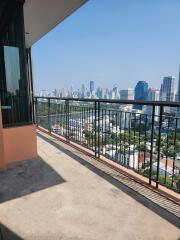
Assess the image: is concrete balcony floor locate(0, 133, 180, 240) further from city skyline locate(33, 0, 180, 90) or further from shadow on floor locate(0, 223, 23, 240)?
city skyline locate(33, 0, 180, 90)

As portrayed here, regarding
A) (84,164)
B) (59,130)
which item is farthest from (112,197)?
(59,130)

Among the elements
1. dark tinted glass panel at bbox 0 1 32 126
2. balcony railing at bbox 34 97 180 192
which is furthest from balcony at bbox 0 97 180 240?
dark tinted glass panel at bbox 0 1 32 126

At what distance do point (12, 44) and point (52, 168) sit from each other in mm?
2012

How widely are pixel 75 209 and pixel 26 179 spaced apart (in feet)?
2.91

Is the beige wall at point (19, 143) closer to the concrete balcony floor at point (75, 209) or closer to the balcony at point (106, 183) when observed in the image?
the balcony at point (106, 183)

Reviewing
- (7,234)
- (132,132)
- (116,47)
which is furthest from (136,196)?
(116,47)

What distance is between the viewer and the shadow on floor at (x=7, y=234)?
124 centimetres

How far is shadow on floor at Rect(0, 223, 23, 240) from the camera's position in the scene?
4.07 feet

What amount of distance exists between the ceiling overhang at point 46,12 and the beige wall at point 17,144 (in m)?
1.89

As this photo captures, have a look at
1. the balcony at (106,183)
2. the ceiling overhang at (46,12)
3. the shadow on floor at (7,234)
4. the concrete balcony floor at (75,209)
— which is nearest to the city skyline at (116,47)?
the ceiling overhang at (46,12)

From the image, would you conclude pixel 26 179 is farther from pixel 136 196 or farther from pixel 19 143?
pixel 136 196

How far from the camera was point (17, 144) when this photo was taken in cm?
267

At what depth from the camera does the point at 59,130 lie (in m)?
4.31

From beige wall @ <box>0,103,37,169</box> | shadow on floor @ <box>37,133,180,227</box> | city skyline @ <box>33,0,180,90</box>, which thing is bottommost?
shadow on floor @ <box>37,133,180,227</box>
